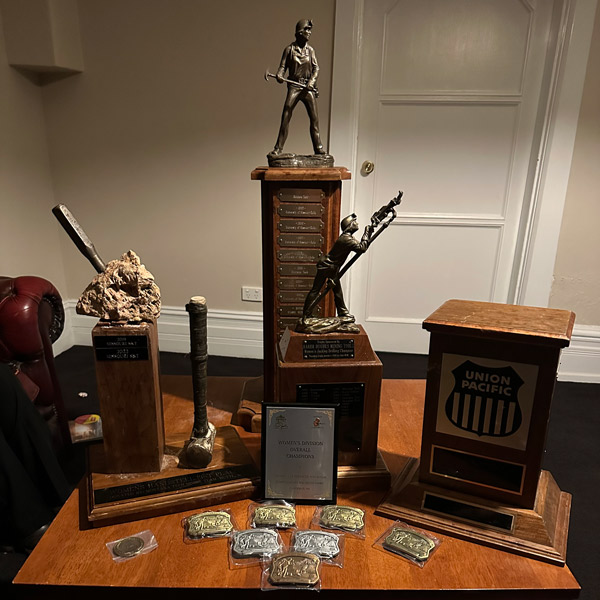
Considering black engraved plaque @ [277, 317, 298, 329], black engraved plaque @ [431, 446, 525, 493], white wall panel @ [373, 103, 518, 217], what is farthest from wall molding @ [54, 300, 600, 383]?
black engraved plaque @ [431, 446, 525, 493]

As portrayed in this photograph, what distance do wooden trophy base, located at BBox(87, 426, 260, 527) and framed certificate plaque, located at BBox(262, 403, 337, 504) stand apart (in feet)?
0.30

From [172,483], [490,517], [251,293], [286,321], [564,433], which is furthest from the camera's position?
[251,293]

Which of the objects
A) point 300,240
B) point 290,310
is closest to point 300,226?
point 300,240

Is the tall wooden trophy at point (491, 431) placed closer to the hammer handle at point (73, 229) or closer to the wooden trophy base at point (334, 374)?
the wooden trophy base at point (334, 374)

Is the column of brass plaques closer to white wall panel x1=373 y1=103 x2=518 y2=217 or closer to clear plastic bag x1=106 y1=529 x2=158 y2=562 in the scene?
clear plastic bag x1=106 y1=529 x2=158 y2=562

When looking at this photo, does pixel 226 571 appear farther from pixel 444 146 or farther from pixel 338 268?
pixel 444 146

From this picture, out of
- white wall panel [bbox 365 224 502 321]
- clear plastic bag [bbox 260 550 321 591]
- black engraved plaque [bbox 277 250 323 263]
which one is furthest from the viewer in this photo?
white wall panel [bbox 365 224 502 321]

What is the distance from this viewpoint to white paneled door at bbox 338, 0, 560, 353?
2.60 m

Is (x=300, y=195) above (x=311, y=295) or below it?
above

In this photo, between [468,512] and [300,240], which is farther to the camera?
[300,240]

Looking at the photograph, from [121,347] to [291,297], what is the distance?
67 centimetres

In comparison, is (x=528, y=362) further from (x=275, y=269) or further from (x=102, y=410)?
(x=102, y=410)

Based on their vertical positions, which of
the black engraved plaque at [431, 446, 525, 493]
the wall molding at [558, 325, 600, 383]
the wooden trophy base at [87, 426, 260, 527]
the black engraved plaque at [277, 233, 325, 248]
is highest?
the black engraved plaque at [277, 233, 325, 248]

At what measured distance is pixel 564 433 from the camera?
7.53 feet
